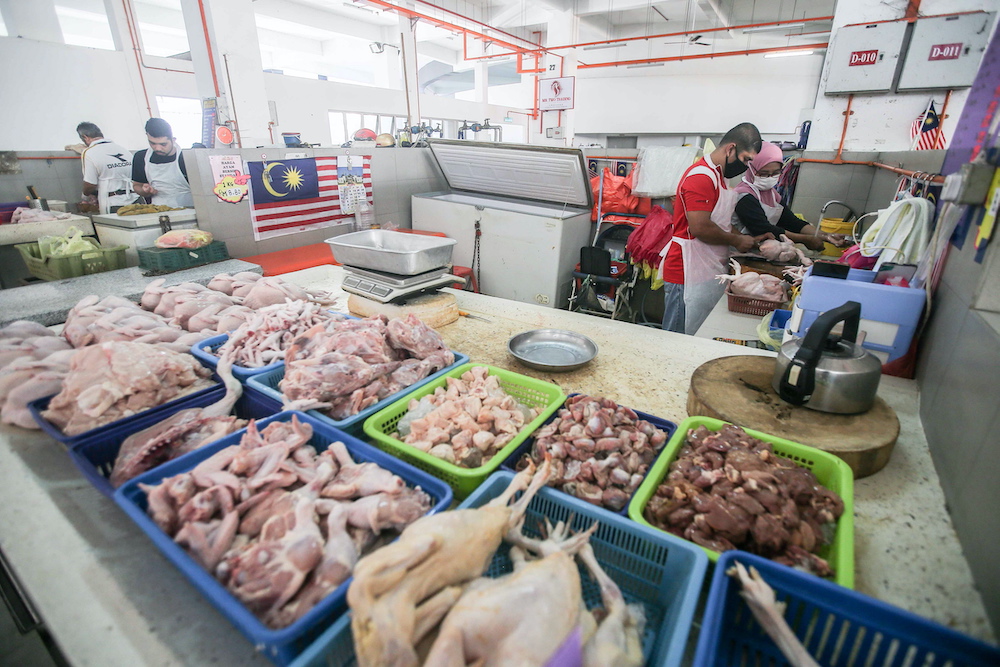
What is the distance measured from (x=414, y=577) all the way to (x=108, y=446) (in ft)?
4.33

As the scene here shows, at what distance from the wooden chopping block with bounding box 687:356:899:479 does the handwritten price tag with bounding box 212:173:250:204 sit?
3970 mm

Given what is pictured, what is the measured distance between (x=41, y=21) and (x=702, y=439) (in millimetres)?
11485

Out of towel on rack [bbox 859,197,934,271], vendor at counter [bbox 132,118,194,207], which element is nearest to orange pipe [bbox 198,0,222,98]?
vendor at counter [bbox 132,118,194,207]

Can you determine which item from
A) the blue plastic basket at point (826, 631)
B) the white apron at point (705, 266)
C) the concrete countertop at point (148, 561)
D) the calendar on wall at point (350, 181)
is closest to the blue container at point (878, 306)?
the concrete countertop at point (148, 561)

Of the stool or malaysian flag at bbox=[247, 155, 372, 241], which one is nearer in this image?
malaysian flag at bbox=[247, 155, 372, 241]

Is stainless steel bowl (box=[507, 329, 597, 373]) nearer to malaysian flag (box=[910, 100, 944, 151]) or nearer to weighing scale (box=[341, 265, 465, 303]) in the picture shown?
weighing scale (box=[341, 265, 465, 303])

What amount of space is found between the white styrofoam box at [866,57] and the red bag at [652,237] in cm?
248

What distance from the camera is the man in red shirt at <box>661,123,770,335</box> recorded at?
144 inches

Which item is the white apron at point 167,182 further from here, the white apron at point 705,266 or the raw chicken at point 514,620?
the raw chicken at point 514,620

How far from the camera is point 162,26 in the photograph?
10.7 m

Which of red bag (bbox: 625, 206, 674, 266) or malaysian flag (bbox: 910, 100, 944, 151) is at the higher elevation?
malaysian flag (bbox: 910, 100, 944, 151)

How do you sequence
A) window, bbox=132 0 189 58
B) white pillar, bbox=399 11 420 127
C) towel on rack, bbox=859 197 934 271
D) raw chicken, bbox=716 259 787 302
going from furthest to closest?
window, bbox=132 0 189 58 < white pillar, bbox=399 11 420 127 < raw chicken, bbox=716 259 787 302 < towel on rack, bbox=859 197 934 271

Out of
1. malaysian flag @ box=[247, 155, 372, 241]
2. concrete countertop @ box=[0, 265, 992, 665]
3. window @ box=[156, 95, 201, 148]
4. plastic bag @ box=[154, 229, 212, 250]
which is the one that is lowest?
concrete countertop @ box=[0, 265, 992, 665]

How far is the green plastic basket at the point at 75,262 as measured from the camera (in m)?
3.28
